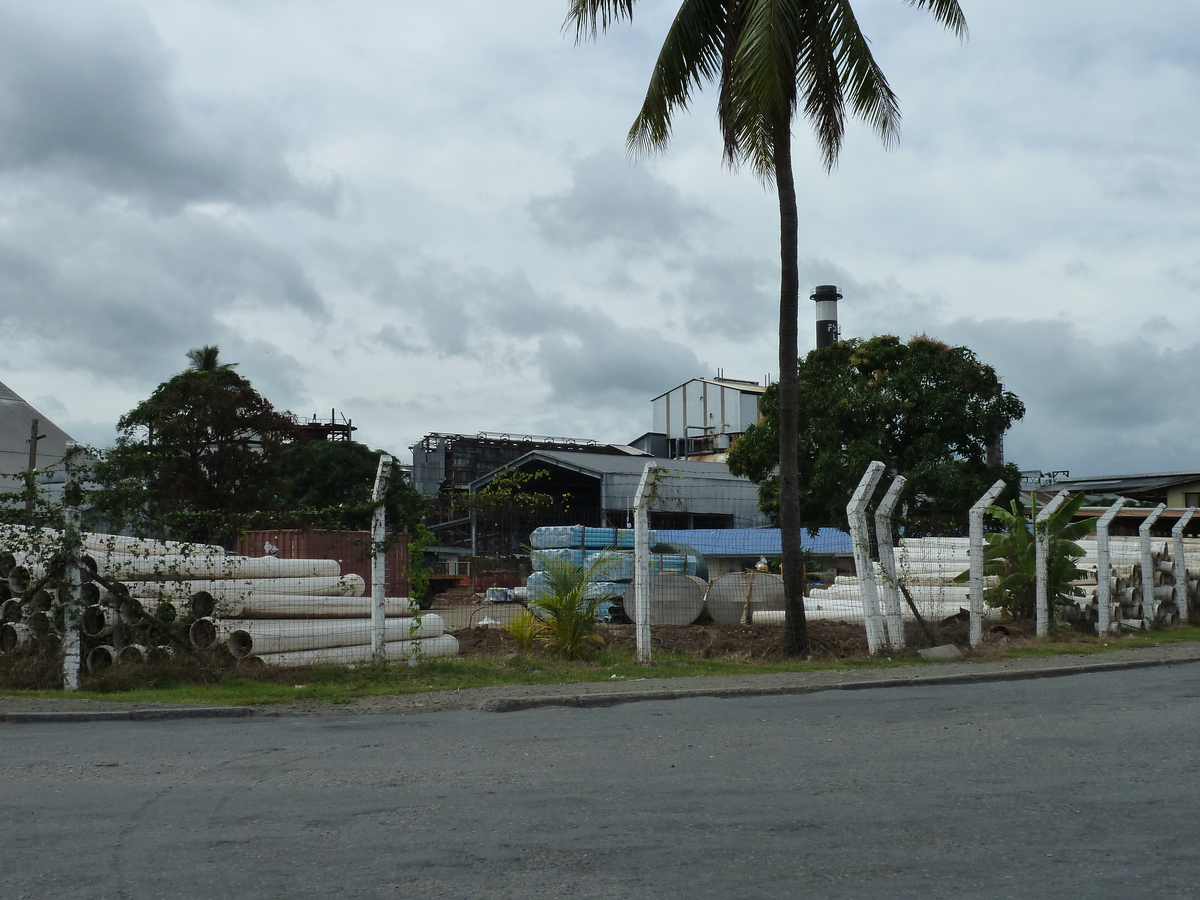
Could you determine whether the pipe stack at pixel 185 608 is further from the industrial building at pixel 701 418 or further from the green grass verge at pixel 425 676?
the industrial building at pixel 701 418

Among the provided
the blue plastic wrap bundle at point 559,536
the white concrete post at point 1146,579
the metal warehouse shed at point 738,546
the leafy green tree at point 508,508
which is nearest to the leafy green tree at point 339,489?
the leafy green tree at point 508,508

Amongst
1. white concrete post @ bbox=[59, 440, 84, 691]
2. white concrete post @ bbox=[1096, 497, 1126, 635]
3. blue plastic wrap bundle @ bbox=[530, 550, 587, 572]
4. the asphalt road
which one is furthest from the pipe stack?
white concrete post @ bbox=[1096, 497, 1126, 635]

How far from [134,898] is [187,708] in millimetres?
6249

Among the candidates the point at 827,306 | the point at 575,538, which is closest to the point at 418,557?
the point at 575,538

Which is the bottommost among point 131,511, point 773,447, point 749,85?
point 131,511

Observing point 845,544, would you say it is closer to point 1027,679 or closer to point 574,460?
point 574,460

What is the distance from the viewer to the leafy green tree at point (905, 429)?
101 feet

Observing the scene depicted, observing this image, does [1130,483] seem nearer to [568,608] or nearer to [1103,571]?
[1103,571]

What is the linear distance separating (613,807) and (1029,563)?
14.9 meters

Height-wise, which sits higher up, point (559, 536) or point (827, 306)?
point (827, 306)

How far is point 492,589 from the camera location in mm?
18359

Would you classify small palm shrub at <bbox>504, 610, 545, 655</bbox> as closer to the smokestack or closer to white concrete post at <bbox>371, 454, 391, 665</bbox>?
white concrete post at <bbox>371, 454, 391, 665</bbox>

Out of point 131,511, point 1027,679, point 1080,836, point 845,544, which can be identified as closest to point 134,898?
point 1080,836

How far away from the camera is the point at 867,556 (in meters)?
15.0
